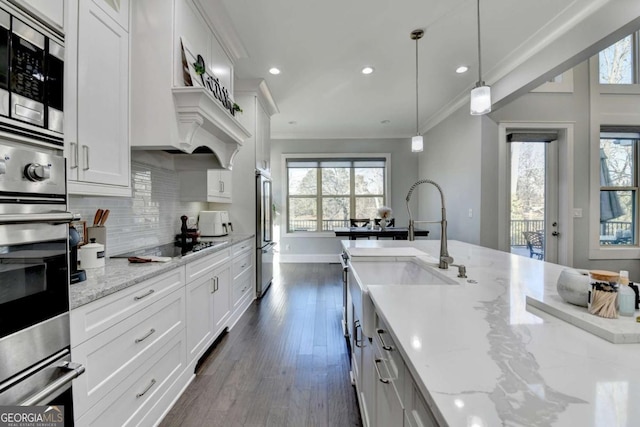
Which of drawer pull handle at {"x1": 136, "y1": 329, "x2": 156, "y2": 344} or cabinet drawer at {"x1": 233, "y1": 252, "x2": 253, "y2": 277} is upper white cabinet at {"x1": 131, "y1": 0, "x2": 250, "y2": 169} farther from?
cabinet drawer at {"x1": 233, "y1": 252, "x2": 253, "y2": 277}

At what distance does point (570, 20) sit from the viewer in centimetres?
235

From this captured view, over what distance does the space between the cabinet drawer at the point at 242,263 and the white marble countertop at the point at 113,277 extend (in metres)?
1.03

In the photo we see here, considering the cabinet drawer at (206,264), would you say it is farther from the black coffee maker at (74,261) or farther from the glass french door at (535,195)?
the glass french door at (535,195)

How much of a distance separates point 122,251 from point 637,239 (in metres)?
6.04

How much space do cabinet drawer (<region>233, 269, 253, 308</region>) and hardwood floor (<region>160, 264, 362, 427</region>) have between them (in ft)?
0.77

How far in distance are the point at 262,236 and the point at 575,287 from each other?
3368 millimetres

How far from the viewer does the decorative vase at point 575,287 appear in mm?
832

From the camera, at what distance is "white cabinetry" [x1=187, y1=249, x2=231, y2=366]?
1977mm

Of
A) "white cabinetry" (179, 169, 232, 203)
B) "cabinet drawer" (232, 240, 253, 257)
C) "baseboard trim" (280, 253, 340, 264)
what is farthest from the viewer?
"baseboard trim" (280, 253, 340, 264)

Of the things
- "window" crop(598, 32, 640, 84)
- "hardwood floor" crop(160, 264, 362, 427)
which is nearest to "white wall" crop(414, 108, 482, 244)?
"window" crop(598, 32, 640, 84)

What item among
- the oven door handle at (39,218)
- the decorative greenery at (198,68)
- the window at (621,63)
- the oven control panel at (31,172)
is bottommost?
the oven door handle at (39,218)

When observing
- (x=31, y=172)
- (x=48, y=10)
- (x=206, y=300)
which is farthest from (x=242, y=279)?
(x=48, y=10)

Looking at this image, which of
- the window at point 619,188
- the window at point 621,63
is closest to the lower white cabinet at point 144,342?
the window at point 619,188

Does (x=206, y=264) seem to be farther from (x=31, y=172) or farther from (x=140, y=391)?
(x=31, y=172)
